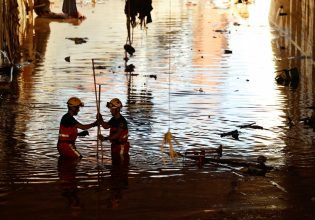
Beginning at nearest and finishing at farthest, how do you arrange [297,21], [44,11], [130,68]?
[130,68], [297,21], [44,11]

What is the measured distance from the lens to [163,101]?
15438 mm

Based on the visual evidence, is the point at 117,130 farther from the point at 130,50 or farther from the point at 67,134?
the point at 130,50

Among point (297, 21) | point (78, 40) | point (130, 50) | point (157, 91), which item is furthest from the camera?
point (297, 21)

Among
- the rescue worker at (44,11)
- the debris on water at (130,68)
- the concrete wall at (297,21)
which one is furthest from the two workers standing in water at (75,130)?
the rescue worker at (44,11)

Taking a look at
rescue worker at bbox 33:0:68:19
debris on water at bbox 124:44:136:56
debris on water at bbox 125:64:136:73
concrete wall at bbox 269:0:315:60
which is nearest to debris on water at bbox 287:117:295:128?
debris on water at bbox 125:64:136:73

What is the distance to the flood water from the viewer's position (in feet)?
33.8

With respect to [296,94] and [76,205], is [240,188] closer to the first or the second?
[76,205]

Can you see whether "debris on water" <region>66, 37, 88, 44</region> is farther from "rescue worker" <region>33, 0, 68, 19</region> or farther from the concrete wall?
"rescue worker" <region>33, 0, 68, 19</region>

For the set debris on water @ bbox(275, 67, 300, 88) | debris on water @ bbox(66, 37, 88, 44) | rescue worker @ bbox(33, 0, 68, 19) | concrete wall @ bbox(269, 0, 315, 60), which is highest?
rescue worker @ bbox(33, 0, 68, 19)

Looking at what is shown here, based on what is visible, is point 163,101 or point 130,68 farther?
point 130,68

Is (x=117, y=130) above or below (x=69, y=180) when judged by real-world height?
above

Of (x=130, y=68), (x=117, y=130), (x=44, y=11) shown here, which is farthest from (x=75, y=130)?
(x=44, y=11)

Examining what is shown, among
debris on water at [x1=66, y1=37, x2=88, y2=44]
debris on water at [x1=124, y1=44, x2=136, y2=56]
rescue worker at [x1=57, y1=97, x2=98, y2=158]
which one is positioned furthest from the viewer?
debris on water at [x1=66, y1=37, x2=88, y2=44]

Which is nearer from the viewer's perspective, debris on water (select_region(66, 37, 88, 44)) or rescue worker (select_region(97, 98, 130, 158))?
rescue worker (select_region(97, 98, 130, 158))
